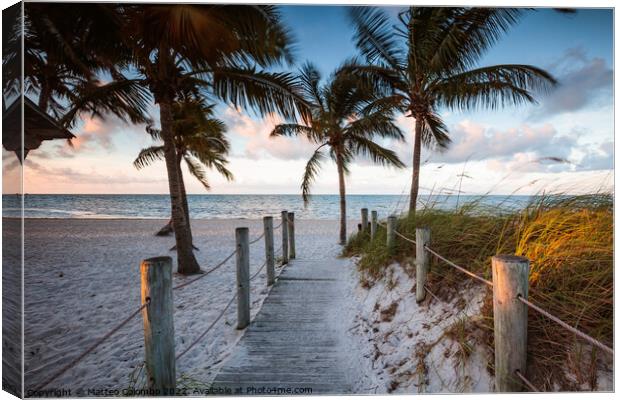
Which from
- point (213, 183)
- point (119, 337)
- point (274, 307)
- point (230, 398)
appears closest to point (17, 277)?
point (119, 337)

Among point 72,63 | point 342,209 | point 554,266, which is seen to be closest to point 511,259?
point 554,266

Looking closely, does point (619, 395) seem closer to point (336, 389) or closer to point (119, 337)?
point (336, 389)

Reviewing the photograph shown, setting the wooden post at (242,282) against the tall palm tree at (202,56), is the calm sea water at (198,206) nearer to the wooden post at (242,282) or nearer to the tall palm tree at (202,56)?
the tall palm tree at (202,56)

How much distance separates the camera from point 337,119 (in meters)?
7.40

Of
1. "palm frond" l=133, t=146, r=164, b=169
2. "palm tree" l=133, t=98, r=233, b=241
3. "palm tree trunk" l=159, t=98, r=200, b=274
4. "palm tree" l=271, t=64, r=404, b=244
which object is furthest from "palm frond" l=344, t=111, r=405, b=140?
"palm frond" l=133, t=146, r=164, b=169

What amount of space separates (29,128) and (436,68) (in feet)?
16.2

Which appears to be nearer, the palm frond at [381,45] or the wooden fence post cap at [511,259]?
the wooden fence post cap at [511,259]

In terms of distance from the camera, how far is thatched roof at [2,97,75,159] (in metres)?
1.98

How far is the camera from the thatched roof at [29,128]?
1.98 m

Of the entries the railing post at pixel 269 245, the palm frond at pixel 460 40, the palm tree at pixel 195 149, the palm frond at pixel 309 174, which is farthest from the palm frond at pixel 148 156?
the palm frond at pixel 460 40

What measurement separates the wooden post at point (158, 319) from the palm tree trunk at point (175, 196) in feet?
10.6

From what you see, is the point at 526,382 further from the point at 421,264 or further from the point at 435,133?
the point at 435,133

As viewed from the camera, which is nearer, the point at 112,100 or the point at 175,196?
the point at 112,100

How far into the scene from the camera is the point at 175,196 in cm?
456
